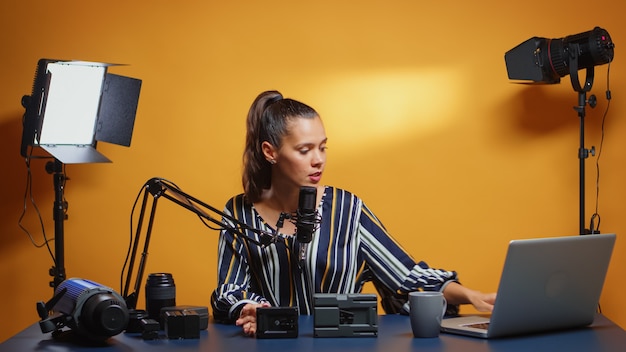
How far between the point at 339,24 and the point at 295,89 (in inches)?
15.1

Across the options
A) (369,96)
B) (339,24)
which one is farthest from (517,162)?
(339,24)

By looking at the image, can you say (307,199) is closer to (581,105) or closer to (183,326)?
(183,326)

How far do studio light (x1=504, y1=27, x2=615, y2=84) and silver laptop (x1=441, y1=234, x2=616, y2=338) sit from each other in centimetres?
193

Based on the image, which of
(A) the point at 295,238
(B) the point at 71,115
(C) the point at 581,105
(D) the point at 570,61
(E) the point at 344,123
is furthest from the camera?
(E) the point at 344,123

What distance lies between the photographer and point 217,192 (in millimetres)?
4062

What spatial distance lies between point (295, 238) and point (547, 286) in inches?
34.5

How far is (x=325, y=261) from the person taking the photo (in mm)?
2602

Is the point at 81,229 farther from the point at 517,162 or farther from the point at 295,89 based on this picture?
the point at 517,162

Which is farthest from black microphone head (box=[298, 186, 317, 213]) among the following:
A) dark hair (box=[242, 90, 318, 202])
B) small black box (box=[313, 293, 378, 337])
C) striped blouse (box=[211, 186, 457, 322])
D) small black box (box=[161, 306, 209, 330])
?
dark hair (box=[242, 90, 318, 202])

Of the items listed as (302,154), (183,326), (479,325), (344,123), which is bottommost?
(183,326)

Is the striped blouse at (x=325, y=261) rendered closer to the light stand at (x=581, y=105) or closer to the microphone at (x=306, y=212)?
the microphone at (x=306, y=212)

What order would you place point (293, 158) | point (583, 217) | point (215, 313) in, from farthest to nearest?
point (583, 217)
point (293, 158)
point (215, 313)

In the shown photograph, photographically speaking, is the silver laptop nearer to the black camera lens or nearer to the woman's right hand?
the woman's right hand

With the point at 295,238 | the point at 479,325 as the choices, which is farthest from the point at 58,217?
the point at 479,325
